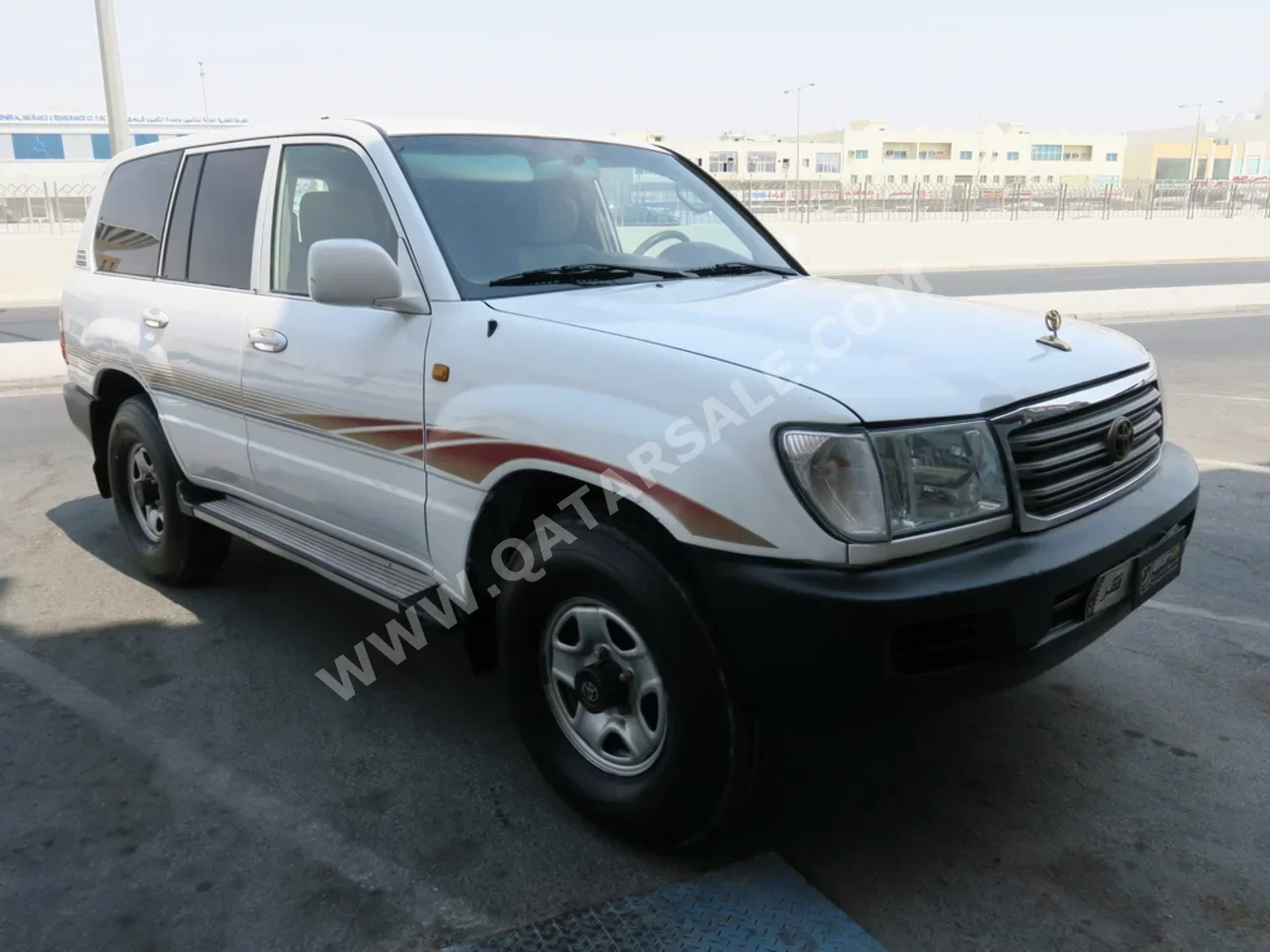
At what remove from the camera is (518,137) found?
12.8ft

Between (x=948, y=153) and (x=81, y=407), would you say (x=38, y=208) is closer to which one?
(x=81, y=407)

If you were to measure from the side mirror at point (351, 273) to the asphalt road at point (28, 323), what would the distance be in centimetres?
1174

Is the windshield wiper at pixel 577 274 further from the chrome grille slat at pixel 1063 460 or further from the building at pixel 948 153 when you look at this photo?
the building at pixel 948 153

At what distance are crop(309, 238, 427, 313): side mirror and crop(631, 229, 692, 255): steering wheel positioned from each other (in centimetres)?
99

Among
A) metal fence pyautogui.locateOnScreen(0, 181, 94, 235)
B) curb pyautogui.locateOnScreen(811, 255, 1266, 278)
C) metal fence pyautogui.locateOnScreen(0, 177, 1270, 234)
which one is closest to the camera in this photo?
metal fence pyautogui.locateOnScreen(0, 181, 94, 235)

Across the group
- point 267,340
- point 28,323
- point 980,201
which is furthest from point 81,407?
point 980,201

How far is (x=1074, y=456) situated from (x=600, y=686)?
1382 millimetres

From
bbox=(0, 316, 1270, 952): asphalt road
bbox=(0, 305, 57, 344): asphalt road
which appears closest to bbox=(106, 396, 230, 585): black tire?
bbox=(0, 316, 1270, 952): asphalt road

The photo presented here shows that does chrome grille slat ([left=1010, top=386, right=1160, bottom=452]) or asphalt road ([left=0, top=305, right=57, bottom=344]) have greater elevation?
chrome grille slat ([left=1010, top=386, right=1160, bottom=452])

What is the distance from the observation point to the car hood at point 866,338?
2.52 metres

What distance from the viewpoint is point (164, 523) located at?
484 cm

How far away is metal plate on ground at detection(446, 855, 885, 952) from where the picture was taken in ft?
8.27

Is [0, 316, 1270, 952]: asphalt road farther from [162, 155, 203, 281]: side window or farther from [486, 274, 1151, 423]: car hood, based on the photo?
[162, 155, 203, 281]: side window

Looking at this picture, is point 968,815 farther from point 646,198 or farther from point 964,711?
point 646,198
